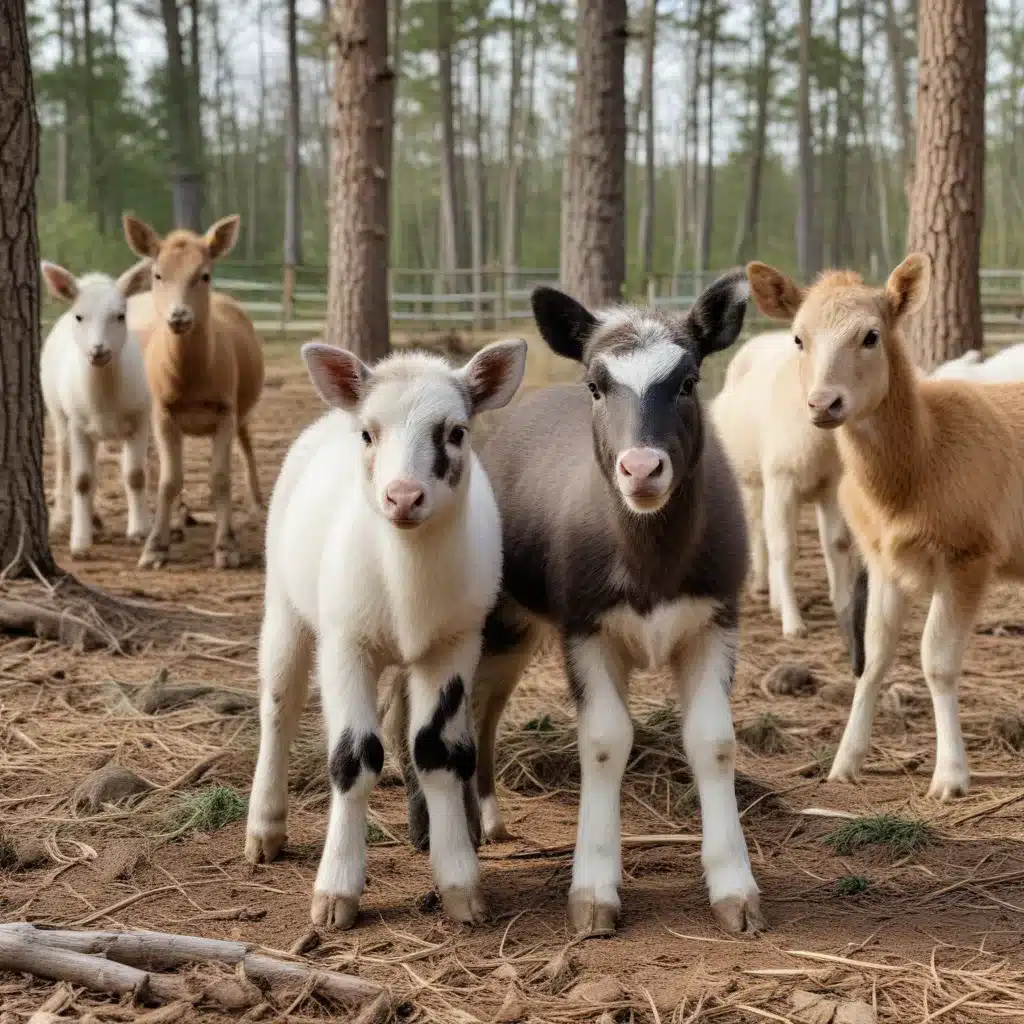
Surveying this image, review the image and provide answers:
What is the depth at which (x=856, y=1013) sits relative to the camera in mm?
3348

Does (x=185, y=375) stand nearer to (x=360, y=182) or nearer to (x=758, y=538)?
(x=360, y=182)

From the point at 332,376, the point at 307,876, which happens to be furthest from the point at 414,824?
the point at 332,376

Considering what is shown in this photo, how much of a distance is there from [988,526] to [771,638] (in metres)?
2.68

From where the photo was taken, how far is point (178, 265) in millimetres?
10047

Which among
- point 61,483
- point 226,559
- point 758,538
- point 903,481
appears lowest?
point 226,559

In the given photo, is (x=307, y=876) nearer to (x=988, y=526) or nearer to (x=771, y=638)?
(x=988, y=526)

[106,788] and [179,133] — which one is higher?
[179,133]

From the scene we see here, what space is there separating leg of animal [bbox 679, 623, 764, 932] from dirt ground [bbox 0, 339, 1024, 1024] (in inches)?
5.0

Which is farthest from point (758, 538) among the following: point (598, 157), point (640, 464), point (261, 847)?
point (640, 464)

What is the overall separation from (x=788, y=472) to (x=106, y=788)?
4877 mm

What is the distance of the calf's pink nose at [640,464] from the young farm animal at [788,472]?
4.19 metres

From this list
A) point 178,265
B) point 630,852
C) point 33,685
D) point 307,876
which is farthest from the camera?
point 178,265

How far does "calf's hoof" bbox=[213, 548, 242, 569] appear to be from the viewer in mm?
9836

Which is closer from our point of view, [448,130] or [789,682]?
[789,682]
